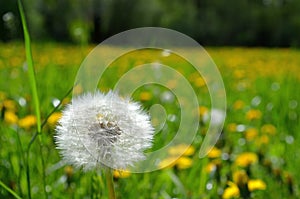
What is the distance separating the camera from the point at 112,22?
14.5m

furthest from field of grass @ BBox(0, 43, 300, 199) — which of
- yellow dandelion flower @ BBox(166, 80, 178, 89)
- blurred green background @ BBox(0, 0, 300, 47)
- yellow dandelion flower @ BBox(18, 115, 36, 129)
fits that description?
blurred green background @ BBox(0, 0, 300, 47)

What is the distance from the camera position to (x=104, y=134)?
24.0 inches

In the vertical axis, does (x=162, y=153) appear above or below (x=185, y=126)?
below

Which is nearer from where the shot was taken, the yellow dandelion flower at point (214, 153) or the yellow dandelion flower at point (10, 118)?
the yellow dandelion flower at point (214, 153)

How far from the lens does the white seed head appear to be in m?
0.61

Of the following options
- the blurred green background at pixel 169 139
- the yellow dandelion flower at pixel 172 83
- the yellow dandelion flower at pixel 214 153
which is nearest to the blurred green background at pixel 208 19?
the blurred green background at pixel 169 139

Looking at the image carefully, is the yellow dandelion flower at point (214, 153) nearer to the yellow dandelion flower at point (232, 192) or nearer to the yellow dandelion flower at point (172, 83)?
the yellow dandelion flower at point (232, 192)

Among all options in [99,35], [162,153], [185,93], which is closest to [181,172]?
[162,153]

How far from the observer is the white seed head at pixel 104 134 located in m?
0.61

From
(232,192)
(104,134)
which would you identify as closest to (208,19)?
(232,192)

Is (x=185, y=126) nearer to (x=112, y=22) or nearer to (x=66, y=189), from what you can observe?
(x=66, y=189)

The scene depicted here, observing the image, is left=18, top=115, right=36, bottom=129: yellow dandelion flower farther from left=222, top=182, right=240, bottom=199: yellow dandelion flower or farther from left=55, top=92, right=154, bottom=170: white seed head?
left=55, top=92, right=154, bottom=170: white seed head

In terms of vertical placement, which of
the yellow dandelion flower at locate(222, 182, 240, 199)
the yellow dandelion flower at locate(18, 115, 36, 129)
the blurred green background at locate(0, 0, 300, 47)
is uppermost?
the blurred green background at locate(0, 0, 300, 47)

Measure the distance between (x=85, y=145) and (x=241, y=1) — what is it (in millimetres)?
16767
